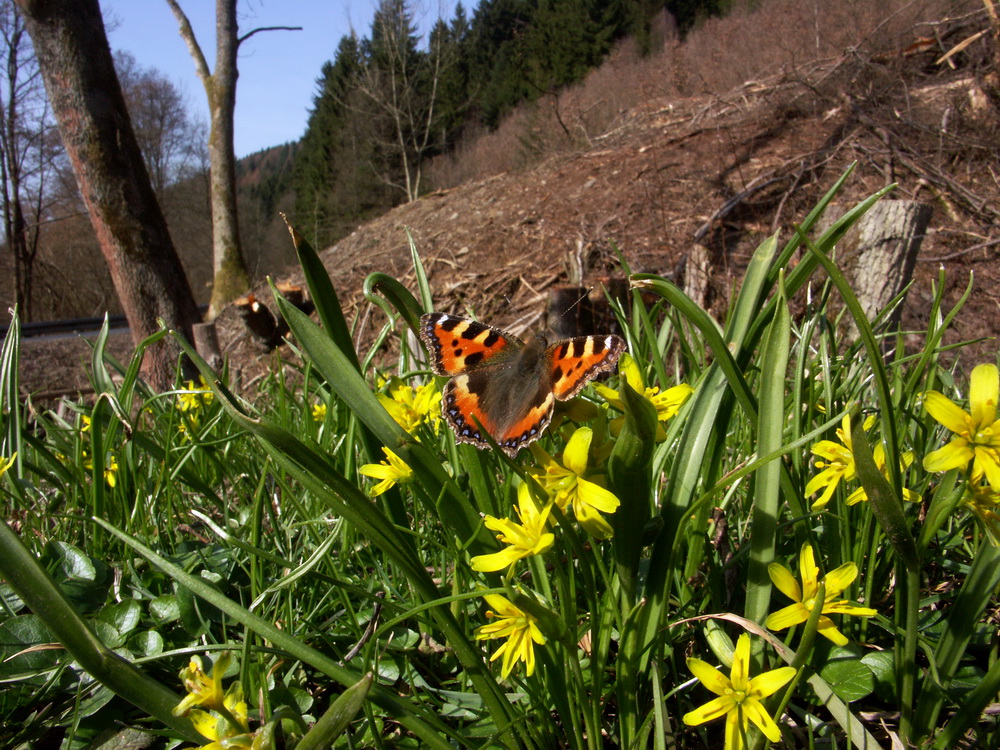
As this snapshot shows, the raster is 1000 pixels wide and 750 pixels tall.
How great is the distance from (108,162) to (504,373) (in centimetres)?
487

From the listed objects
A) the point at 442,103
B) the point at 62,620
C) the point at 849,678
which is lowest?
the point at 849,678

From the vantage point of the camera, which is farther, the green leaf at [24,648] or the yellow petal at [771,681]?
the green leaf at [24,648]

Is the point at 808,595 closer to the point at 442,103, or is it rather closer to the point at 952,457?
the point at 952,457

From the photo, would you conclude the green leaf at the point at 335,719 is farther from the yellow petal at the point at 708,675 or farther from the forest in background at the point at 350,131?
the forest in background at the point at 350,131

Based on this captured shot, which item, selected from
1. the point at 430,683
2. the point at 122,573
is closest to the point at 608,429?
the point at 430,683

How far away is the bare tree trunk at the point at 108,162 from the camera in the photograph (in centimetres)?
445

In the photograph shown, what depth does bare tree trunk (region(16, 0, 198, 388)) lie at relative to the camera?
4449mm

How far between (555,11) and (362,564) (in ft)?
102

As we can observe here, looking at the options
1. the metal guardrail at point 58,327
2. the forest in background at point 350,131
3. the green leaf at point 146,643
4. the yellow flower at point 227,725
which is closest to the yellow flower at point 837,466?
the yellow flower at point 227,725

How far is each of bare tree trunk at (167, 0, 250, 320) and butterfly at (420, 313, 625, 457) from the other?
10.3m

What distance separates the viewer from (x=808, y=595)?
29.5 inches

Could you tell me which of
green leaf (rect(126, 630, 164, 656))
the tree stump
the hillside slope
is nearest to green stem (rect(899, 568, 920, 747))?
green leaf (rect(126, 630, 164, 656))

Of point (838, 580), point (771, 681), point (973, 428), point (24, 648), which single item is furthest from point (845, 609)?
point (24, 648)

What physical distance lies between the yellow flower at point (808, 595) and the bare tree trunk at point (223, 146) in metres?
10.9
